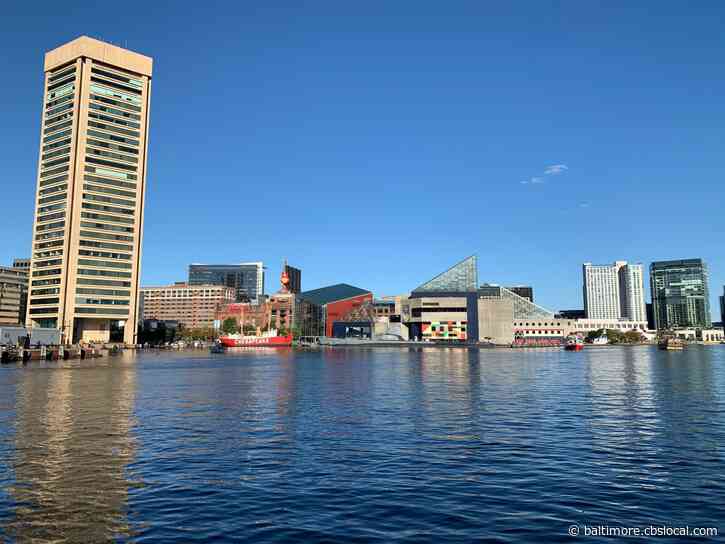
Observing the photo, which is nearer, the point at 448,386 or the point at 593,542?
the point at 593,542

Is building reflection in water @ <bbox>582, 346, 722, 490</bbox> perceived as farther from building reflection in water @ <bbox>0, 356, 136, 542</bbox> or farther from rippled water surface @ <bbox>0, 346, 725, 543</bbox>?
building reflection in water @ <bbox>0, 356, 136, 542</bbox>

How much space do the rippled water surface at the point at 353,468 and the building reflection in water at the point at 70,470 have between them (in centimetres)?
9

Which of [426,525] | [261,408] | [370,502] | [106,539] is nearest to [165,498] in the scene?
[106,539]

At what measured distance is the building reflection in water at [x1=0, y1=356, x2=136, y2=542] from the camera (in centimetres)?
1611

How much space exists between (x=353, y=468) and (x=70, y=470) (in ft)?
36.6

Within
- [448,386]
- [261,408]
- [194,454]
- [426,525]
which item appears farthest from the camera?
[448,386]

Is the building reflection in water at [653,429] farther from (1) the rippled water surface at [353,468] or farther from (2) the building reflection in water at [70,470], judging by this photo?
(2) the building reflection in water at [70,470]

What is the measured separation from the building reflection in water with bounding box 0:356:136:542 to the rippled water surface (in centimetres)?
9

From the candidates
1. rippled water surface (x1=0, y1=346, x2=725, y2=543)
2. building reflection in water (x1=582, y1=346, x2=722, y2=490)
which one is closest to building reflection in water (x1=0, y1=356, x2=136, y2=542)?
rippled water surface (x1=0, y1=346, x2=725, y2=543)

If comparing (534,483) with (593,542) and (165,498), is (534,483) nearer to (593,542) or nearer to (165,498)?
(593,542)

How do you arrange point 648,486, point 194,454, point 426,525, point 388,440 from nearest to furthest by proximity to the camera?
point 426,525 < point 648,486 < point 194,454 < point 388,440

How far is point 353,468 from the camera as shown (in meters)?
23.3

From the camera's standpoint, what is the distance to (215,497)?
763 inches

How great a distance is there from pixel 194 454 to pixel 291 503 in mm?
9149
